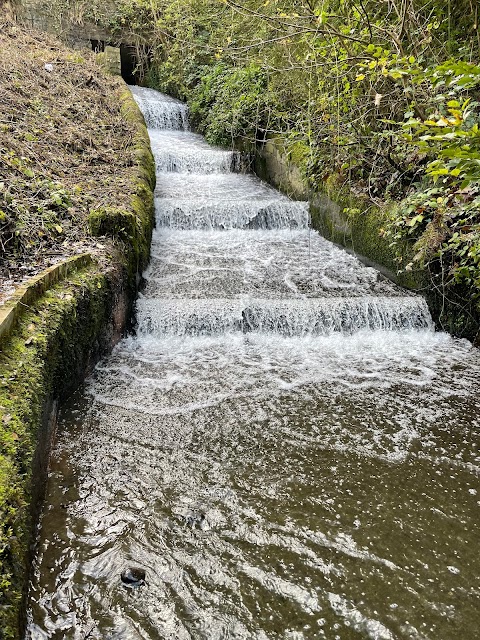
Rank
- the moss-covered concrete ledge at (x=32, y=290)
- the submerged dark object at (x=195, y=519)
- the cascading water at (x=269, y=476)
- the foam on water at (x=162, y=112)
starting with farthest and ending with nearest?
the foam on water at (x=162, y=112) < the moss-covered concrete ledge at (x=32, y=290) < the submerged dark object at (x=195, y=519) < the cascading water at (x=269, y=476)

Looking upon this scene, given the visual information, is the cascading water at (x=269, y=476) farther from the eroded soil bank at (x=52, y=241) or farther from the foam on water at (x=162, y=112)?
the foam on water at (x=162, y=112)

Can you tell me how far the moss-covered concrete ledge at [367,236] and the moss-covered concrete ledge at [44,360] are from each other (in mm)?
3285

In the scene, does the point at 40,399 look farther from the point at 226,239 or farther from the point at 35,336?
the point at 226,239

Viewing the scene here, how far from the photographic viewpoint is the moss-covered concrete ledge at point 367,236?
536 cm

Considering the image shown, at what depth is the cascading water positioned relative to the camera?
2148 millimetres

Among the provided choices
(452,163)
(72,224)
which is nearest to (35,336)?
(72,224)

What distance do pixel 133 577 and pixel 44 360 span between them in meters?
1.60

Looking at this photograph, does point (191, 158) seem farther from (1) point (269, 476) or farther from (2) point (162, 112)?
(1) point (269, 476)

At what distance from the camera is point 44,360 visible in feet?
10.5

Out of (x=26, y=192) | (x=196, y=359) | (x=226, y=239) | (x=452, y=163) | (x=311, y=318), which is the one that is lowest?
(x=196, y=359)

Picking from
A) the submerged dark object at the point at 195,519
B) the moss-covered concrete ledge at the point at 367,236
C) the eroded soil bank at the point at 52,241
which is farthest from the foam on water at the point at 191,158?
the submerged dark object at the point at 195,519

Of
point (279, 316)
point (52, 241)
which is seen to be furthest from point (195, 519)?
point (52, 241)

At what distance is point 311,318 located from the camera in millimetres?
5367

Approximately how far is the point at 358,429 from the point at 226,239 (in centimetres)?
514
